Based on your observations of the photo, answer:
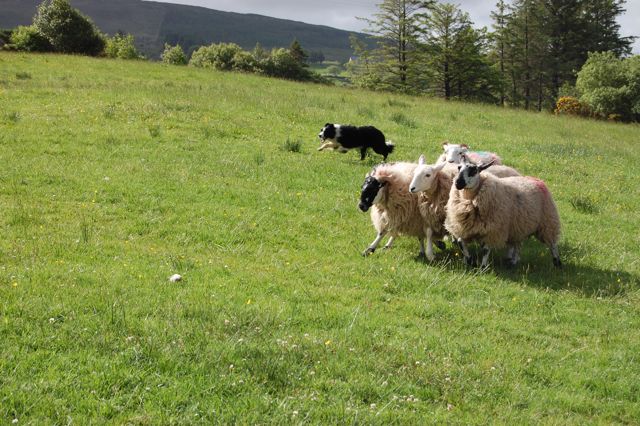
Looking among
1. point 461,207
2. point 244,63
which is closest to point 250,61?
point 244,63

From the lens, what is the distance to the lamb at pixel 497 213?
28.0 ft

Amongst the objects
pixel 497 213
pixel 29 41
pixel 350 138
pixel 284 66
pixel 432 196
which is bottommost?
pixel 497 213

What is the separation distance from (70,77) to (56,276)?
2003cm

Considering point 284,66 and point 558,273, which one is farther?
point 284,66

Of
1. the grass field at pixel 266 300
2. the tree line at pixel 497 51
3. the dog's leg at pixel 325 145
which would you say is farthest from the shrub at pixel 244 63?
the grass field at pixel 266 300

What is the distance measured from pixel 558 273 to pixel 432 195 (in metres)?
2.33

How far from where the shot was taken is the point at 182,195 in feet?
34.6

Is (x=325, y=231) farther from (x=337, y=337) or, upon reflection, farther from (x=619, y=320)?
(x=619, y=320)

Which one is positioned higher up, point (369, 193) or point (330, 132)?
point (330, 132)

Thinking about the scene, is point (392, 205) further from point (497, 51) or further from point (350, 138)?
point (497, 51)

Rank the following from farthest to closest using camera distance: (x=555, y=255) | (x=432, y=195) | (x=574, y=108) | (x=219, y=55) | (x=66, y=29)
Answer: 1. (x=219, y=55)
2. (x=574, y=108)
3. (x=66, y=29)
4. (x=432, y=195)
5. (x=555, y=255)

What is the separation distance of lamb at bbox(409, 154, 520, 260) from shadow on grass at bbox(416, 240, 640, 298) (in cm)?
48

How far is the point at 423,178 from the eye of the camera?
8906 millimetres

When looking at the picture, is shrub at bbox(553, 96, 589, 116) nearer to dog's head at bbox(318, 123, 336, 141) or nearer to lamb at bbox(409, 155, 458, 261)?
dog's head at bbox(318, 123, 336, 141)
